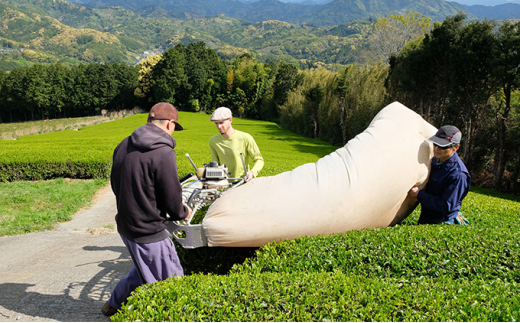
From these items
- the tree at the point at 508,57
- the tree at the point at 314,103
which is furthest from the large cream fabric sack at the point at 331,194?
the tree at the point at 314,103

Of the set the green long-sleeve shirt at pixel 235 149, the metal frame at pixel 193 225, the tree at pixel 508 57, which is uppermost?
the tree at pixel 508 57

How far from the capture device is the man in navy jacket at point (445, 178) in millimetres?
3914

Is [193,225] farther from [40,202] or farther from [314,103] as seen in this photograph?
[314,103]

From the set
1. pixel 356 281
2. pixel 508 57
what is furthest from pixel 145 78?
pixel 356 281

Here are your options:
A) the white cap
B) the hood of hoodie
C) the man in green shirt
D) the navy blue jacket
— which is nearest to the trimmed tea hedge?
the navy blue jacket

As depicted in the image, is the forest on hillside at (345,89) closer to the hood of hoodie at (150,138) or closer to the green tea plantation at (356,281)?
the green tea plantation at (356,281)

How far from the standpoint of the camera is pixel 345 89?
112ft

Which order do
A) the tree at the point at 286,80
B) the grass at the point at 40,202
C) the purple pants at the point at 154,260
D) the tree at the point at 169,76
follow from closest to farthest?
the purple pants at the point at 154,260, the grass at the point at 40,202, the tree at the point at 286,80, the tree at the point at 169,76

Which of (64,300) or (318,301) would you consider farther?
(64,300)

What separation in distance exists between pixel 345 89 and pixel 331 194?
107 ft

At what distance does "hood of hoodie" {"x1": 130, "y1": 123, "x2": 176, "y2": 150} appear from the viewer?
3049 millimetres

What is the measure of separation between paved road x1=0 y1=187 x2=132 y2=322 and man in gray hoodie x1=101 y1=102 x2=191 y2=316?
5.21 ft

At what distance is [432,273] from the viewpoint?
11.9ft

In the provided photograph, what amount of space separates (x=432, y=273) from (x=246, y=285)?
2.17 m
